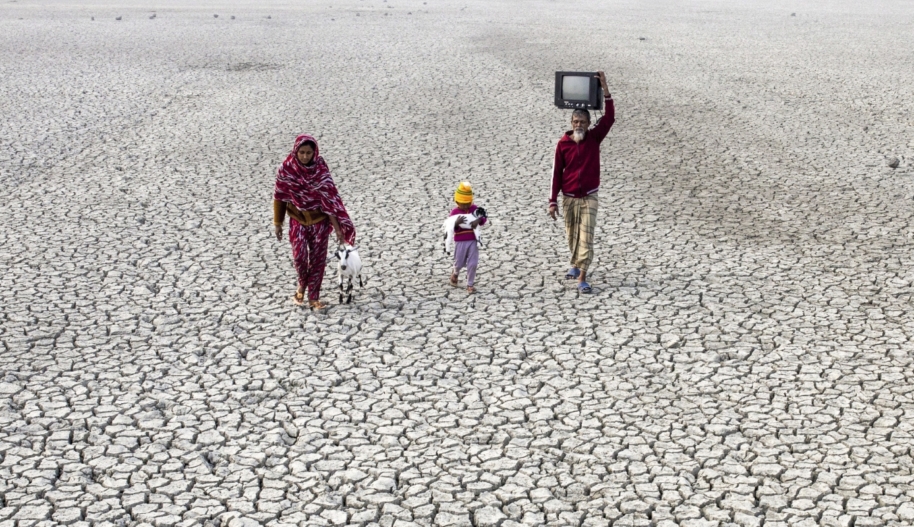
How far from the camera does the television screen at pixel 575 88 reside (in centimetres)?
819

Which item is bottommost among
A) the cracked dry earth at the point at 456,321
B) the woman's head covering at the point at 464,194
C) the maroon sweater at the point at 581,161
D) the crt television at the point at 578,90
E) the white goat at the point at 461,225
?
the cracked dry earth at the point at 456,321

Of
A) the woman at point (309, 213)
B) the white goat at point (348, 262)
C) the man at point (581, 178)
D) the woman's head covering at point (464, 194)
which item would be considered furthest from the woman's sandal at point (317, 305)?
the man at point (581, 178)

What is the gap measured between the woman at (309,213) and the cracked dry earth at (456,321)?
322 mm

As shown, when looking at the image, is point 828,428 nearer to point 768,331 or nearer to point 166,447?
point 768,331

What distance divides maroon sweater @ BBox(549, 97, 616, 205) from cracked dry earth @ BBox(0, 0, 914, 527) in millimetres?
854

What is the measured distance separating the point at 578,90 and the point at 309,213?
2.42m

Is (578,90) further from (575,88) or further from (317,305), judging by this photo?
(317,305)

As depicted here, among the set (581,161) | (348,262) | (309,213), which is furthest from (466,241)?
(309,213)

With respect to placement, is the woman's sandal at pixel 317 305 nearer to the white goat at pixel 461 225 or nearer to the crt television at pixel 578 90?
the white goat at pixel 461 225

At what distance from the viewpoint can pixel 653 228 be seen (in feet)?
33.7

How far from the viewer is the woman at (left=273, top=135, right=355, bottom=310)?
8016mm

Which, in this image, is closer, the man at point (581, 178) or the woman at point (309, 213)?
the woman at point (309, 213)

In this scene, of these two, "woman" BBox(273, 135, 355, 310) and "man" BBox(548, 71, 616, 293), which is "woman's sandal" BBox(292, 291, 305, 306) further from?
"man" BBox(548, 71, 616, 293)

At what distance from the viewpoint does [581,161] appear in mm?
8438
